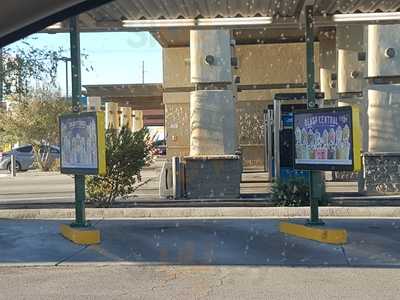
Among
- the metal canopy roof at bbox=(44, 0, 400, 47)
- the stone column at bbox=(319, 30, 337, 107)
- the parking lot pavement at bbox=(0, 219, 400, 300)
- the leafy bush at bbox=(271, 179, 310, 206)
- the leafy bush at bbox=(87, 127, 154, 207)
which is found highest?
the stone column at bbox=(319, 30, 337, 107)

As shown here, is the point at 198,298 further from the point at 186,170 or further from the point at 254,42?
the point at 254,42

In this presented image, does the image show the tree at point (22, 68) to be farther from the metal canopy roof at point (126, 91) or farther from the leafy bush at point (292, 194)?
the metal canopy roof at point (126, 91)

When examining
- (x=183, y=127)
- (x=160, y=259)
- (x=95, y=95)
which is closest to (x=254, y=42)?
(x=183, y=127)

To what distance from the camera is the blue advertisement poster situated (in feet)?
28.6

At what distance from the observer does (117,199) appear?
45.3ft

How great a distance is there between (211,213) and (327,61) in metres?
15.7

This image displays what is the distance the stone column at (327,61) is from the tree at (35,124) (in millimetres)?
14499

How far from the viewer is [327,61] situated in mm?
25734

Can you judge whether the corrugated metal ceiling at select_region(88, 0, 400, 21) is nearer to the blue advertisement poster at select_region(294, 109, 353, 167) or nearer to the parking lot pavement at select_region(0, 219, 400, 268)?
the blue advertisement poster at select_region(294, 109, 353, 167)

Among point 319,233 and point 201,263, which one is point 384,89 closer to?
point 319,233

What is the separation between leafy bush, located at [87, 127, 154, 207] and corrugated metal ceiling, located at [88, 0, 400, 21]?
2.61 meters

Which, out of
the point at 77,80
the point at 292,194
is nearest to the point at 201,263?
the point at 77,80

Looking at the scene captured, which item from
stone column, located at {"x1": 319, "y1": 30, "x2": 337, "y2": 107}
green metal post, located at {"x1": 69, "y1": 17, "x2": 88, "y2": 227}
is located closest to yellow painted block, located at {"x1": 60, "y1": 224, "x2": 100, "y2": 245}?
green metal post, located at {"x1": 69, "y1": 17, "x2": 88, "y2": 227}

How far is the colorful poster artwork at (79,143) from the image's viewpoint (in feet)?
30.2
